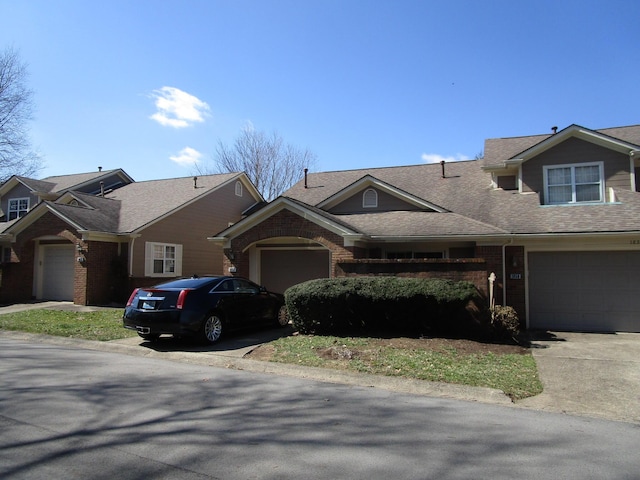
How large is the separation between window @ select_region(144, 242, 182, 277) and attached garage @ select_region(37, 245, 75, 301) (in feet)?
10.3

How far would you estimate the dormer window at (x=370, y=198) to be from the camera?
18.3 m

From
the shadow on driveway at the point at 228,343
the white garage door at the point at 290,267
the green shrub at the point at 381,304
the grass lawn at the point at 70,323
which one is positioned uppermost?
the white garage door at the point at 290,267

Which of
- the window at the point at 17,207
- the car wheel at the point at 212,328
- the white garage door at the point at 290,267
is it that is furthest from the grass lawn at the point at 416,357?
the window at the point at 17,207

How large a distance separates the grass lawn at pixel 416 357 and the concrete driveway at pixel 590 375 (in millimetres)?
307

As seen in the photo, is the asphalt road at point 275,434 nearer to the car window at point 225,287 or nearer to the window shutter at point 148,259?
the car window at point 225,287

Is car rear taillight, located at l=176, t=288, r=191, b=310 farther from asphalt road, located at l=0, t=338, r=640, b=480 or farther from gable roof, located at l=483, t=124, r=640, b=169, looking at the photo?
gable roof, located at l=483, t=124, r=640, b=169

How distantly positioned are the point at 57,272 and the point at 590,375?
20461mm

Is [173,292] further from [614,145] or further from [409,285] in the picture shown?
[614,145]

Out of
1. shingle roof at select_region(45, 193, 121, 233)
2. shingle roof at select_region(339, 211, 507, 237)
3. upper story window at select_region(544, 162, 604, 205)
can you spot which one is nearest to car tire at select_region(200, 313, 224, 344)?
shingle roof at select_region(339, 211, 507, 237)

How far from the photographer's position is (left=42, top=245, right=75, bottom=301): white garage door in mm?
20375

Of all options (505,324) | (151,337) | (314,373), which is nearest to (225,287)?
(151,337)

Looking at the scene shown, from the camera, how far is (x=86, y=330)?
42.2 feet

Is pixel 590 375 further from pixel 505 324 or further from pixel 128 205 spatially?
pixel 128 205

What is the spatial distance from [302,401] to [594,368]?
231 inches
